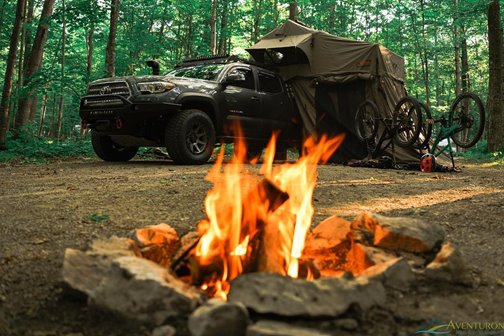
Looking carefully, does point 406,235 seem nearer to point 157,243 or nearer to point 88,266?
point 157,243

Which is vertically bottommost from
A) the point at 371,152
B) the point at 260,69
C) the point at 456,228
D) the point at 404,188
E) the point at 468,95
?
the point at 456,228

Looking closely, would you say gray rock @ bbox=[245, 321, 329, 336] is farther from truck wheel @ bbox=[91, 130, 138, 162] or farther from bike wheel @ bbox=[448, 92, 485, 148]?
truck wheel @ bbox=[91, 130, 138, 162]

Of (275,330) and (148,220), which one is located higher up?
(148,220)

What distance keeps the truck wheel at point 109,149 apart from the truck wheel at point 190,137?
216cm

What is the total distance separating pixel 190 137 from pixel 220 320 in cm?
732

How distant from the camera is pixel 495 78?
14.3 metres

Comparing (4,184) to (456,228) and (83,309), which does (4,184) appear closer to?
(83,309)

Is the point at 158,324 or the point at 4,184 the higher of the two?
the point at 4,184

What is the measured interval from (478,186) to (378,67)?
483 centimetres

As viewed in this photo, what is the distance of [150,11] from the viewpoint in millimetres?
24156

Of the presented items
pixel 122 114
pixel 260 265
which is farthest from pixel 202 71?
pixel 260 265

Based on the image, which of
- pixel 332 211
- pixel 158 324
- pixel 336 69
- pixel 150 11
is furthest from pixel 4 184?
pixel 150 11

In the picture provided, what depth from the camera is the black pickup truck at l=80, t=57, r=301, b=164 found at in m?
8.48

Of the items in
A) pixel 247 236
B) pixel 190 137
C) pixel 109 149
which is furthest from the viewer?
pixel 109 149
